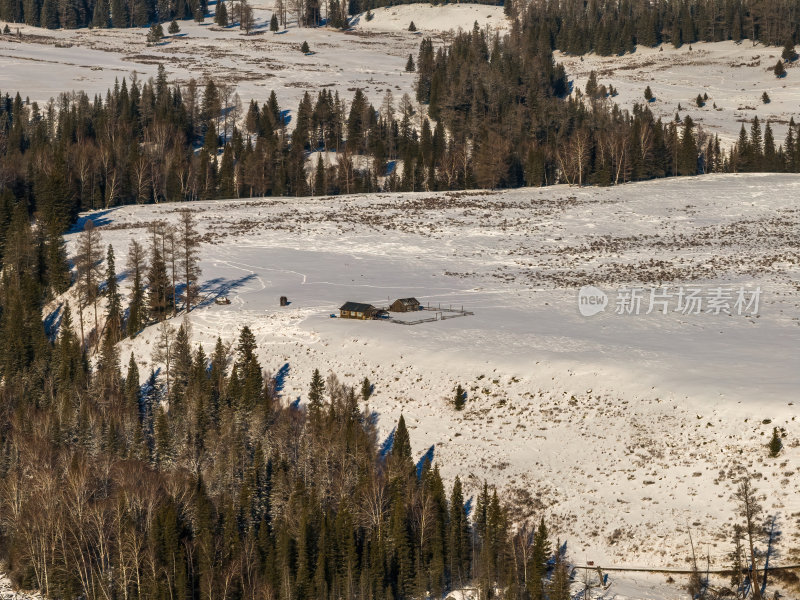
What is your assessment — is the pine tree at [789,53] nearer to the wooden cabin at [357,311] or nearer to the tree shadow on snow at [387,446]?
the wooden cabin at [357,311]

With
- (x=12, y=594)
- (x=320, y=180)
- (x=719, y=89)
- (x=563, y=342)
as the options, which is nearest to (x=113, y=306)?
(x=12, y=594)

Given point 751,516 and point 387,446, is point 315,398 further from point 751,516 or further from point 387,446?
point 751,516

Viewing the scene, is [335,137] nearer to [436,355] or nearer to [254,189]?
[254,189]

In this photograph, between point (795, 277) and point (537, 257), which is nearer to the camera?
point (795, 277)

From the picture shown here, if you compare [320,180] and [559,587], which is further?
[320,180]

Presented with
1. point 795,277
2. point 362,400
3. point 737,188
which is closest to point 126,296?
point 362,400

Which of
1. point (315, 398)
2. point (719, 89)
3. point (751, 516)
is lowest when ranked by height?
point (751, 516)

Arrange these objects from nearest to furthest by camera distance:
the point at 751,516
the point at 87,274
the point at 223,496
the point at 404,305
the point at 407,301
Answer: the point at 751,516
the point at 223,496
the point at 404,305
the point at 407,301
the point at 87,274
